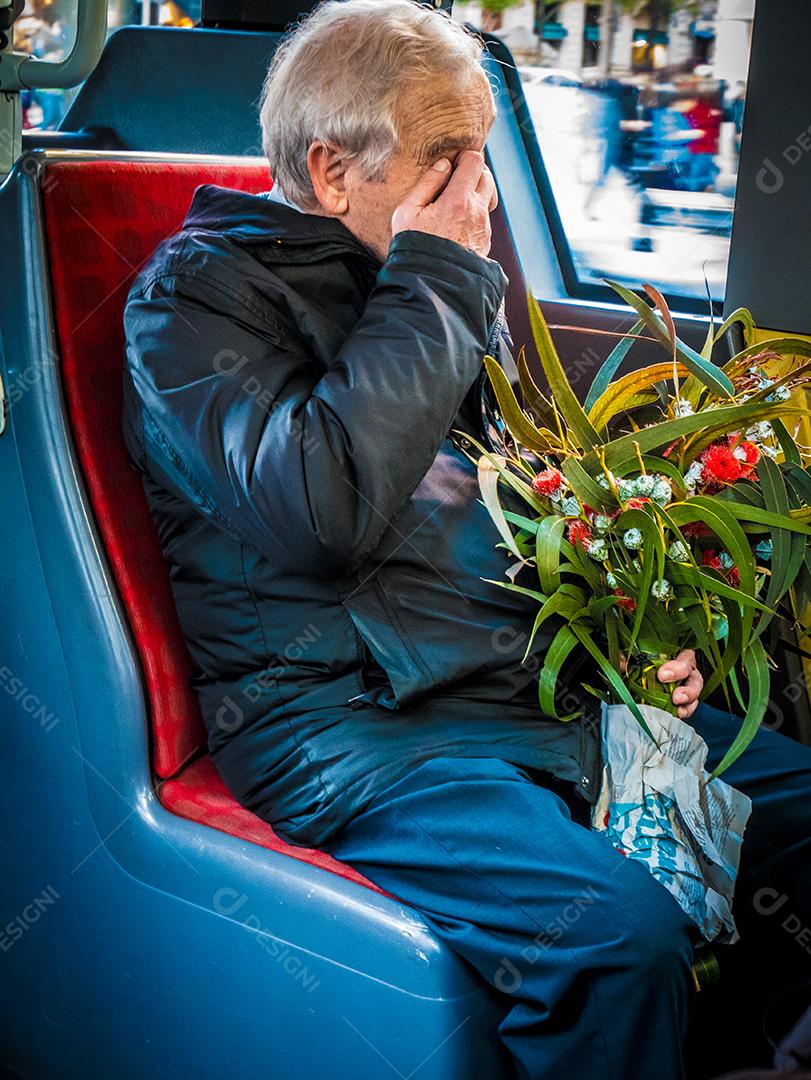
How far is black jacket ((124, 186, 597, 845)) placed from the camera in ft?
4.12

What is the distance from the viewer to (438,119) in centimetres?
144

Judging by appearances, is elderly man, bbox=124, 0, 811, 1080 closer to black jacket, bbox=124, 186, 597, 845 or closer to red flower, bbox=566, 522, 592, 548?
Answer: black jacket, bbox=124, 186, 597, 845

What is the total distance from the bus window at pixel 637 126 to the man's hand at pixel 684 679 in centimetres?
123

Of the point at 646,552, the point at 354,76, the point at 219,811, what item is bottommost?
the point at 219,811

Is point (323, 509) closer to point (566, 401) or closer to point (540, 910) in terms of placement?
point (566, 401)

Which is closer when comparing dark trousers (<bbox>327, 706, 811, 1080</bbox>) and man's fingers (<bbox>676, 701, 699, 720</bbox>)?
dark trousers (<bbox>327, 706, 811, 1080</bbox>)

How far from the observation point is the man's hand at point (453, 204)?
139 centimetres

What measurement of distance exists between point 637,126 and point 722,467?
5.38ft

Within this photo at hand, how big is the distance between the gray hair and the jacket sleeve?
162mm

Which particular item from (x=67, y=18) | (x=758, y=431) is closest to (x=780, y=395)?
(x=758, y=431)

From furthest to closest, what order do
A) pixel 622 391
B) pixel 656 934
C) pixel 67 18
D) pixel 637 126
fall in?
pixel 637 126 < pixel 67 18 < pixel 622 391 < pixel 656 934

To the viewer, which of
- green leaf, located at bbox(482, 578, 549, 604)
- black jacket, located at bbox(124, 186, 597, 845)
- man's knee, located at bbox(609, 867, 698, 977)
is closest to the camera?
man's knee, located at bbox(609, 867, 698, 977)

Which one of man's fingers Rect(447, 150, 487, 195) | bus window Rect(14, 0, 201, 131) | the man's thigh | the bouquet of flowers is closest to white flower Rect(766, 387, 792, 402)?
the bouquet of flowers

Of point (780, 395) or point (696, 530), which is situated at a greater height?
point (780, 395)
